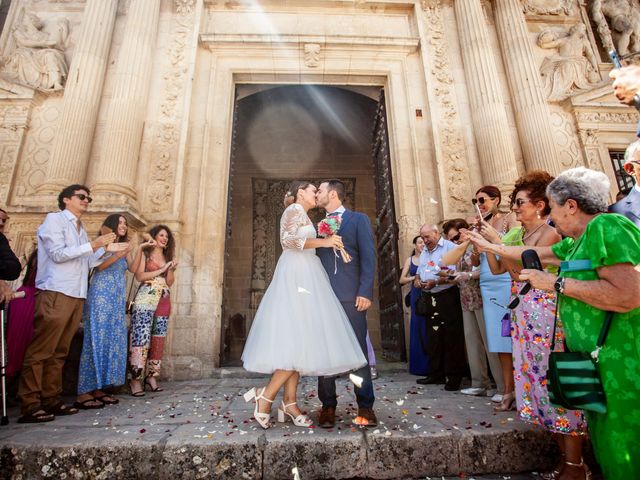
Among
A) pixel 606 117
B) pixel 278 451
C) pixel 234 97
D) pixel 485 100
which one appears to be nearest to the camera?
pixel 278 451

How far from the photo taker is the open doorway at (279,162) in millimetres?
11367

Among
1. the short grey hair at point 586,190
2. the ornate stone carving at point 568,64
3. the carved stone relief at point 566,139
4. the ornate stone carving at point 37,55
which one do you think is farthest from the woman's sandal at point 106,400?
the ornate stone carving at point 568,64

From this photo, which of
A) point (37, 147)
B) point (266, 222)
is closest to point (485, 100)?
point (266, 222)

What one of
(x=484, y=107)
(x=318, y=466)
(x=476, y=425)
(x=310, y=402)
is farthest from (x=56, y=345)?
(x=484, y=107)

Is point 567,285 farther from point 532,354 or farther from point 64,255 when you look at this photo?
point 64,255

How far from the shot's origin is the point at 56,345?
11.1 ft

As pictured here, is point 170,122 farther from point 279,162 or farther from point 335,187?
point 279,162

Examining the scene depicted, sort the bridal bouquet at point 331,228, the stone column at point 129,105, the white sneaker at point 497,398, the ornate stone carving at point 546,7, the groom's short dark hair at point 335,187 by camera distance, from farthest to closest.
→ the ornate stone carving at point 546,7, the stone column at point 129,105, the white sneaker at point 497,398, the groom's short dark hair at point 335,187, the bridal bouquet at point 331,228

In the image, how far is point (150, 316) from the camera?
445 centimetres

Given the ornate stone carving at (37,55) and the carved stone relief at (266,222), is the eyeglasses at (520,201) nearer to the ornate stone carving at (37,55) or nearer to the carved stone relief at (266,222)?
the ornate stone carving at (37,55)

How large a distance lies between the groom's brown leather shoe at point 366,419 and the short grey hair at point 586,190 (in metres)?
1.93

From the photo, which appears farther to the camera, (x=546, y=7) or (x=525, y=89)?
(x=546, y=7)

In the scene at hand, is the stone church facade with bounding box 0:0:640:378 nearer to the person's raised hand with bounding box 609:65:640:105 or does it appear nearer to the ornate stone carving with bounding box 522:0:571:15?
the ornate stone carving with bounding box 522:0:571:15

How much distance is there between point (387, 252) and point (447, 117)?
2.82 m
